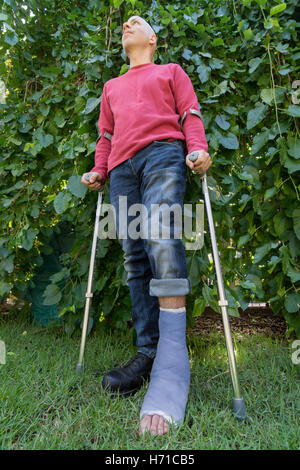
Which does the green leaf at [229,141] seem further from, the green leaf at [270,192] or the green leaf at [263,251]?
the green leaf at [263,251]

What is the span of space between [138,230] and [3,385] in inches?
28.9

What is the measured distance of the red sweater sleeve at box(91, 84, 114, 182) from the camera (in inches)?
55.9

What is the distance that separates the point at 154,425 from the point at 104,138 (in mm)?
1071

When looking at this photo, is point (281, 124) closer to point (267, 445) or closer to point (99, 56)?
point (99, 56)

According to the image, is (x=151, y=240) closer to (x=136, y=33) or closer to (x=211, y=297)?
(x=211, y=297)

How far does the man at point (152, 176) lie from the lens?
1.08 meters

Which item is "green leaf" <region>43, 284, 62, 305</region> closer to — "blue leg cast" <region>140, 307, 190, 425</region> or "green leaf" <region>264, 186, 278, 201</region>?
"blue leg cast" <region>140, 307, 190, 425</region>

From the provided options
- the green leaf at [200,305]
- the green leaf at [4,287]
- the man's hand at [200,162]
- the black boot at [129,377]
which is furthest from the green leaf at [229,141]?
the green leaf at [4,287]

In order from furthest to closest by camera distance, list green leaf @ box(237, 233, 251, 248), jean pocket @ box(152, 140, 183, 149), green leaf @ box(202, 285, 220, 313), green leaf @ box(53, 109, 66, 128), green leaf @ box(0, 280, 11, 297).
Result: 1. green leaf @ box(0, 280, 11, 297)
2. green leaf @ box(53, 109, 66, 128)
3. green leaf @ box(237, 233, 251, 248)
4. green leaf @ box(202, 285, 220, 313)
5. jean pocket @ box(152, 140, 183, 149)

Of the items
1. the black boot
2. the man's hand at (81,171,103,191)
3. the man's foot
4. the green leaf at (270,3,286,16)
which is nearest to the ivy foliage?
the green leaf at (270,3,286,16)

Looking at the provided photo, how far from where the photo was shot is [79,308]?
175cm

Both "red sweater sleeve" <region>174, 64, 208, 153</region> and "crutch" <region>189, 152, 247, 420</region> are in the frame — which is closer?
"crutch" <region>189, 152, 247, 420</region>

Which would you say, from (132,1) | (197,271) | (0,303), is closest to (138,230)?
(197,271)

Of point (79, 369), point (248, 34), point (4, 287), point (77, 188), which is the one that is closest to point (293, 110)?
point (248, 34)
